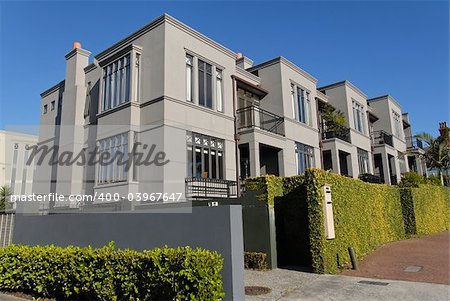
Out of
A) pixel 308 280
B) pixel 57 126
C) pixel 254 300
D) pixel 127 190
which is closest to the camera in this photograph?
pixel 254 300

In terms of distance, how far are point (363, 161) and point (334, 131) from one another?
4.93m

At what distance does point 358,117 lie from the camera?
27062 mm

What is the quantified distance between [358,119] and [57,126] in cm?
2194

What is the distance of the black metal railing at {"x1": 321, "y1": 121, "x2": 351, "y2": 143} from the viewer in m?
23.7

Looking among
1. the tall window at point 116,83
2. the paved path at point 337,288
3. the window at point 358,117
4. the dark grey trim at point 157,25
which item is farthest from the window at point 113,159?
the window at point 358,117

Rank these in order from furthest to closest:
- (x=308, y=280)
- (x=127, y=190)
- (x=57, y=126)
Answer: (x=57, y=126), (x=127, y=190), (x=308, y=280)

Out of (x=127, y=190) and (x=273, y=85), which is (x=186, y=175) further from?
(x=273, y=85)

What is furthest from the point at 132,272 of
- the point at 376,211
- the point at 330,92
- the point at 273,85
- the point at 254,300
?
the point at 330,92

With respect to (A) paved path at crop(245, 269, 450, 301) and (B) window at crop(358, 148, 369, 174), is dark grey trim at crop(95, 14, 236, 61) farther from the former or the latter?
(B) window at crop(358, 148, 369, 174)

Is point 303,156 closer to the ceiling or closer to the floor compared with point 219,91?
closer to the floor

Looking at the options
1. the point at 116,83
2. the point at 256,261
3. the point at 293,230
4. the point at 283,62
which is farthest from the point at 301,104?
the point at 256,261

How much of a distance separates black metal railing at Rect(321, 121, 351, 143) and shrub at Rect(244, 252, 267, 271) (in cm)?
1504

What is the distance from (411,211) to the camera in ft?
57.6

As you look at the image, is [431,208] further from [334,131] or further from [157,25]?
[157,25]
